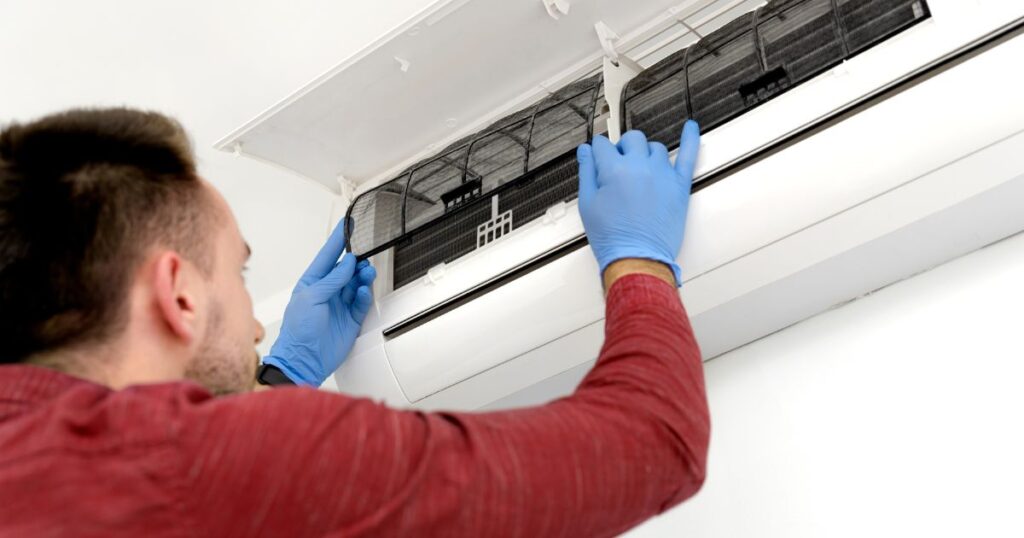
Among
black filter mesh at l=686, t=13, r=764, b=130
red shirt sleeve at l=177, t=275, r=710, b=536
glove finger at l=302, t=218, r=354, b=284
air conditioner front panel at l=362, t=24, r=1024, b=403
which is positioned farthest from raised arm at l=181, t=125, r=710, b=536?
glove finger at l=302, t=218, r=354, b=284

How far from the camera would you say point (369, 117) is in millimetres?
1625

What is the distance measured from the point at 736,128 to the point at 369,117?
73 centimetres

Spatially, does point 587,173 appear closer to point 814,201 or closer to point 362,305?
point 814,201

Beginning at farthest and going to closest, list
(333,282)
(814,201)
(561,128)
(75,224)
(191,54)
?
(191,54)
(333,282)
(561,128)
(814,201)
(75,224)

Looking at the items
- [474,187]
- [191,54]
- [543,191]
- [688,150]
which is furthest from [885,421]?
[191,54]

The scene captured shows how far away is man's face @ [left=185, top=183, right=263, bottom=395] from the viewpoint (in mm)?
870

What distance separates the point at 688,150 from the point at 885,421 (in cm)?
45

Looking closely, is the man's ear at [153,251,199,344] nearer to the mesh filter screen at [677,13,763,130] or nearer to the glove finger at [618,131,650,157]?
the glove finger at [618,131,650,157]

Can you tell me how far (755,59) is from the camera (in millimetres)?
1212

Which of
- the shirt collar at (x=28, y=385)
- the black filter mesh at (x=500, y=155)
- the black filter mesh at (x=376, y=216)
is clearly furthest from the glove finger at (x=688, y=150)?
the shirt collar at (x=28, y=385)

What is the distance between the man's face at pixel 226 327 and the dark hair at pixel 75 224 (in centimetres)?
4

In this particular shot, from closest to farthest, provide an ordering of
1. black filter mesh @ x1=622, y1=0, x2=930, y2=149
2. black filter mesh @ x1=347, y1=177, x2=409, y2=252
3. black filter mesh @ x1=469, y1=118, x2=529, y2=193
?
black filter mesh @ x1=622, y1=0, x2=930, y2=149
black filter mesh @ x1=469, y1=118, x2=529, y2=193
black filter mesh @ x1=347, y1=177, x2=409, y2=252

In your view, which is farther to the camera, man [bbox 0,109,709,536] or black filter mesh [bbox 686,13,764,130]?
black filter mesh [bbox 686,13,764,130]

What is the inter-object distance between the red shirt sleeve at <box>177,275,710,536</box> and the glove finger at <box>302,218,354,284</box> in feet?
2.62
